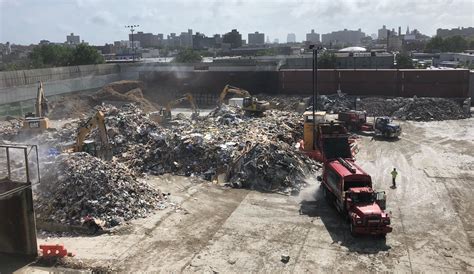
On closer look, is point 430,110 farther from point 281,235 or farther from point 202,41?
point 202,41

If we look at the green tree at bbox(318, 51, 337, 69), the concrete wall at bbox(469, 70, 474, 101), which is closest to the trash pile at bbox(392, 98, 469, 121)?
the concrete wall at bbox(469, 70, 474, 101)

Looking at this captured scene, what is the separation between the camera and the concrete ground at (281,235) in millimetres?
13969

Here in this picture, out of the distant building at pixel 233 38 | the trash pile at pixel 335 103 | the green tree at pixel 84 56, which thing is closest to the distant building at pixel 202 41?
the distant building at pixel 233 38

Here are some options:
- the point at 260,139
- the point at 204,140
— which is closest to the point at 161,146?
the point at 204,140

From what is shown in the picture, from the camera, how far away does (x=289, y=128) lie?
2923cm

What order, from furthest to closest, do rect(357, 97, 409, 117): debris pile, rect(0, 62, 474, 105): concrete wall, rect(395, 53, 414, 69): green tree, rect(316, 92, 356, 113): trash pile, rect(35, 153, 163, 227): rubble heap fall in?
rect(395, 53, 414, 69): green tree < rect(0, 62, 474, 105): concrete wall < rect(316, 92, 356, 113): trash pile < rect(357, 97, 409, 117): debris pile < rect(35, 153, 163, 227): rubble heap

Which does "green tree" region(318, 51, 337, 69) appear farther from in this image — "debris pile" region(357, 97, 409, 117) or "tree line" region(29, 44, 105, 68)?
"tree line" region(29, 44, 105, 68)

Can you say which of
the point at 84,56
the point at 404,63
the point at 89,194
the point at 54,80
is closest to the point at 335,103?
the point at 404,63

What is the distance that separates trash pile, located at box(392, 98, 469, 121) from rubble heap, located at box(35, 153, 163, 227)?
26.1 metres

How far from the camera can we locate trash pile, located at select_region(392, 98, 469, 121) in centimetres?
3806

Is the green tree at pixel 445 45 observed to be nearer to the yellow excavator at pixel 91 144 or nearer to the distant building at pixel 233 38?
the distant building at pixel 233 38

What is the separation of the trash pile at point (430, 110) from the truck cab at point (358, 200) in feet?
74.1

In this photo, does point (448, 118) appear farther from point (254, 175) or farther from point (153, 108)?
point (153, 108)

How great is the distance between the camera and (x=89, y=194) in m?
17.5
